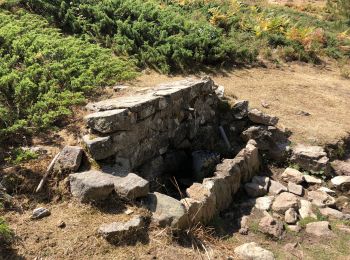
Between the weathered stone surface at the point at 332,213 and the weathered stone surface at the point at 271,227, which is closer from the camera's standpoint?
the weathered stone surface at the point at 271,227

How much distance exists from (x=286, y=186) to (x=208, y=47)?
15.6 ft

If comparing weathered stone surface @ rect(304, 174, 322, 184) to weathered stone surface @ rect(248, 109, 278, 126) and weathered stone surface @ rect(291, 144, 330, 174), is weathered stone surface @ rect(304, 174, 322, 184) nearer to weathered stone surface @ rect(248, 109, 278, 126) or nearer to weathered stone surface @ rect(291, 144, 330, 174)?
weathered stone surface @ rect(291, 144, 330, 174)

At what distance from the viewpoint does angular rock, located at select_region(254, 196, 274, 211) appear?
632 cm

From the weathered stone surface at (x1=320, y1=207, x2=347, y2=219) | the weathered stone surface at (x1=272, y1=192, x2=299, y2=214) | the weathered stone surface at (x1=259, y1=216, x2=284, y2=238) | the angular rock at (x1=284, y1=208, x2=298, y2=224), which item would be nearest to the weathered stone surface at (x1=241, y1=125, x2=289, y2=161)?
the weathered stone surface at (x1=272, y1=192, x2=299, y2=214)

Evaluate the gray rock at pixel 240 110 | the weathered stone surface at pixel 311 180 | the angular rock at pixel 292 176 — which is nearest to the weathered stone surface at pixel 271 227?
the angular rock at pixel 292 176

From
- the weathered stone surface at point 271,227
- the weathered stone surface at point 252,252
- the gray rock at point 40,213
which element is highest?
the gray rock at point 40,213

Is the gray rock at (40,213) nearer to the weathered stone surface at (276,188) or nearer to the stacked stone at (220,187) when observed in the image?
the stacked stone at (220,187)

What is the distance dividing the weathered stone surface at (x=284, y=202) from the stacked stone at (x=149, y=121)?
179 cm

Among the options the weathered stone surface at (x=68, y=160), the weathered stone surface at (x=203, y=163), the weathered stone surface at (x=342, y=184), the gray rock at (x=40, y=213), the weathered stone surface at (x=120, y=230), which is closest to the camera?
the weathered stone surface at (x=120, y=230)

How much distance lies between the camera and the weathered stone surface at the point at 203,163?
669 cm

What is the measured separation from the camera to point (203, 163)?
673 centimetres

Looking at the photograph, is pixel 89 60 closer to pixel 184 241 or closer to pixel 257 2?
pixel 184 241

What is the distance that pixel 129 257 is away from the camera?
425 cm

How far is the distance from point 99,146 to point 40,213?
3.56ft
